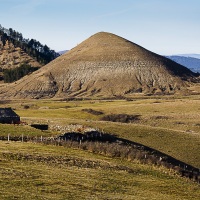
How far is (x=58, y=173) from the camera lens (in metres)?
31.1

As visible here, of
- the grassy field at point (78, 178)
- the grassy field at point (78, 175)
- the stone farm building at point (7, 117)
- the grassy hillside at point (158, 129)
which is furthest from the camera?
the stone farm building at point (7, 117)

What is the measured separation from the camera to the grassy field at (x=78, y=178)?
25234mm

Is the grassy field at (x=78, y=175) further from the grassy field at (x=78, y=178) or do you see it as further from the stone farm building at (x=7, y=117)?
the stone farm building at (x=7, y=117)

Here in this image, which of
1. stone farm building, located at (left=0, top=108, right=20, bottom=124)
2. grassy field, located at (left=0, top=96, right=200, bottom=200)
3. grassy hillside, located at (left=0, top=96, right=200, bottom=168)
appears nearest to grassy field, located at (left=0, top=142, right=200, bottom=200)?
grassy field, located at (left=0, top=96, right=200, bottom=200)

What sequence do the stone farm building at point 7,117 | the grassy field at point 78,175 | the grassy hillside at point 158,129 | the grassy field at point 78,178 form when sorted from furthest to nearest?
the stone farm building at point 7,117
the grassy hillside at point 158,129
the grassy field at point 78,175
the grassy field at point 78,178

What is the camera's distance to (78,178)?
3031 centimetres

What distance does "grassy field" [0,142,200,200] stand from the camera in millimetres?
25234

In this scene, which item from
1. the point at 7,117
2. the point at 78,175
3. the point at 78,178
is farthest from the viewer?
the point at 7,117

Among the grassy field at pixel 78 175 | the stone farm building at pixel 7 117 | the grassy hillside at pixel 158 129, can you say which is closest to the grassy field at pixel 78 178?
the grassy field at pixel 78 175

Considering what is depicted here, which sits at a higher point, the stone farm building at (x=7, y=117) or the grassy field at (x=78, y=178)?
the stone farm building at (x=7, y=117)

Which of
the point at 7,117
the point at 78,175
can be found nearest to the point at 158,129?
the point at 7,117

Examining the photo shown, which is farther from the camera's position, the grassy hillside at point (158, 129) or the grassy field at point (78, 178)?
the grassy hillside at point (158, 129)

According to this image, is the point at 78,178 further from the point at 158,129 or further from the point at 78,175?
the point at 158,129

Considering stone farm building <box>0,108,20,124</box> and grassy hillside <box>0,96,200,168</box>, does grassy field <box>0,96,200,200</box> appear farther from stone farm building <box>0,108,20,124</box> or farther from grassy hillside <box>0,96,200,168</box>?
stone farm building <box>0,108,20,124</box>
